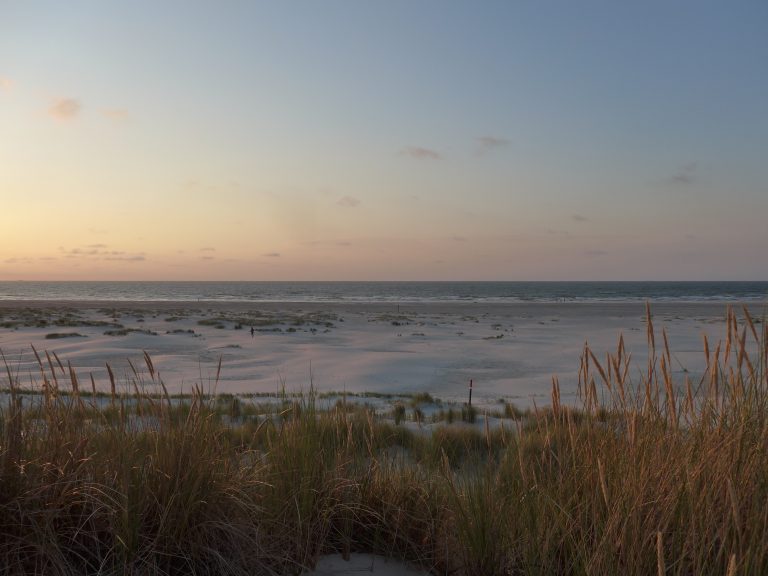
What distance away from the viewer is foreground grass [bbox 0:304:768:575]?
2.50m

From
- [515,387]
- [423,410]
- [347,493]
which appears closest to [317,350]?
[515,387]

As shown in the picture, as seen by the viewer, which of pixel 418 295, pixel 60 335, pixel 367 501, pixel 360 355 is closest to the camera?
pixel 367 501

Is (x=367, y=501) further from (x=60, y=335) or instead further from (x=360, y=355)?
(x=60, y=335)

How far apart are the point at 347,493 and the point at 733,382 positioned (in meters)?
2.19

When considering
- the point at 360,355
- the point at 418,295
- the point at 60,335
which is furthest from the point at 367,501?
the point at 418,295

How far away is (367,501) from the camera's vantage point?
3.63 metres

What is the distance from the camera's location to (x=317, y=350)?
22.6 m

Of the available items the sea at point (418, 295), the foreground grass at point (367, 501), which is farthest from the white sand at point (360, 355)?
the sea at point (418, 295)

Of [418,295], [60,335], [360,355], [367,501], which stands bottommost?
[360,355]

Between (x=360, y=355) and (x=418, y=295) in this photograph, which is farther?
(x=418, y=295)

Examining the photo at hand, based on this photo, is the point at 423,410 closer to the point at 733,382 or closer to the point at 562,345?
the point at 733,382

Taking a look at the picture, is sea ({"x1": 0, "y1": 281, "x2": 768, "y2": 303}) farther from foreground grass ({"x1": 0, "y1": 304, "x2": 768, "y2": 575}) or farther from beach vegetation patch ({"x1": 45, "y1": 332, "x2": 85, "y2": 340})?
foreground grass ({"x1": 0, "y1": 304, "x2": 768, "y2": 575})

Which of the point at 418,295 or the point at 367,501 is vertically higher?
the point at 367,501

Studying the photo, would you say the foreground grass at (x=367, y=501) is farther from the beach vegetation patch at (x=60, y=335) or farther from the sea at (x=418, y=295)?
the sea at (x=418, y=295)
